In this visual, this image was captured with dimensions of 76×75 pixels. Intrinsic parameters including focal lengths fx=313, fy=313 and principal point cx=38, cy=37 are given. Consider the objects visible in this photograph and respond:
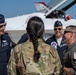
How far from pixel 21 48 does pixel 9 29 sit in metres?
10.0

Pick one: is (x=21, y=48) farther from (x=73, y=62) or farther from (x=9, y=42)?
(x=9, y=42)

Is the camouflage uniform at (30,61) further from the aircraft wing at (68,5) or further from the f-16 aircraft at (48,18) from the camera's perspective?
the aircraft wing at (68,5)

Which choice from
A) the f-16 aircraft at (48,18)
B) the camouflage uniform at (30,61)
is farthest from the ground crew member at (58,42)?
the f-16 aircraft at (48,18)

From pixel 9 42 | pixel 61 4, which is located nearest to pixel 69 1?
pixel 61 4

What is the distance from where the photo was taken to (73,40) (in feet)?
12.3

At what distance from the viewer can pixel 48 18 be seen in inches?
528

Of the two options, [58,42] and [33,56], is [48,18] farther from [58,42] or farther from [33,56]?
[33,56]

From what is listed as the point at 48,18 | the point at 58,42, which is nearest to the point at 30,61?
the point at 58,42

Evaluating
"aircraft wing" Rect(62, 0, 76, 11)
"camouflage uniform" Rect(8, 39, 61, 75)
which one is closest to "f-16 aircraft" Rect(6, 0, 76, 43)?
"aircraft wing" Rect(62, 0, 76, 11)

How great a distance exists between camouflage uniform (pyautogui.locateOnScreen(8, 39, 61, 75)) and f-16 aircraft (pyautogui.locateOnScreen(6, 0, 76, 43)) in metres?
9.40

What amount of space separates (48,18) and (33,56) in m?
10.1

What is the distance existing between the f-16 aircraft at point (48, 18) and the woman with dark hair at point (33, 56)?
9.42m

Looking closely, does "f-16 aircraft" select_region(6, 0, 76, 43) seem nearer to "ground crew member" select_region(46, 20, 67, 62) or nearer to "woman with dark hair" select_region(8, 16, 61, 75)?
"ground crew member" select_region(46, 20, 67, 62)

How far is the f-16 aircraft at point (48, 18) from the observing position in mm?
13156
